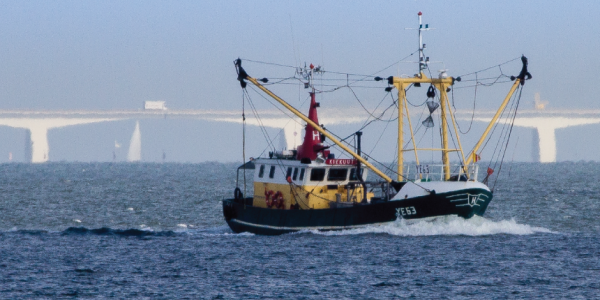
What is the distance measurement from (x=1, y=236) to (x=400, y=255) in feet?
63.7

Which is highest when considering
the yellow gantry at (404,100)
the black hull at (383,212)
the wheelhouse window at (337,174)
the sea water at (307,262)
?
the yellow gantry at (404,100)

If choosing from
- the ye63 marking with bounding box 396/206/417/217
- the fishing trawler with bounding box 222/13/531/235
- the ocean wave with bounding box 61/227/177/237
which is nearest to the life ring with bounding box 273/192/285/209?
the fishing trawler with bounding box 222/13/531/235

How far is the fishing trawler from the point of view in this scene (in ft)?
128

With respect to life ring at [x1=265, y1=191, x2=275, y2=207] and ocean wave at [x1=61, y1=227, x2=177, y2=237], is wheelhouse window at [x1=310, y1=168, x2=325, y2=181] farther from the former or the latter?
ocean wave at [x1=61, y1=227, x2=177, y2=237]

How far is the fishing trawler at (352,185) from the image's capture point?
3903 centimetres

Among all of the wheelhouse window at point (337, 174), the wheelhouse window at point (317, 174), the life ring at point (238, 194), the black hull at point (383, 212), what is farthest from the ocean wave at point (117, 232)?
the wheelhouse window at point (337, 174)

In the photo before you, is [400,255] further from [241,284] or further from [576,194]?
[576,194]

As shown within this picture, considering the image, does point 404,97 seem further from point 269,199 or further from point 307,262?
point 307,262

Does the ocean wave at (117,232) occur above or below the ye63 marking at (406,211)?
below

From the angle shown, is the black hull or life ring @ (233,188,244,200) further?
life ring @ (233,188,244,200)

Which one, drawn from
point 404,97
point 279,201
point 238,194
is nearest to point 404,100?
point 404,97

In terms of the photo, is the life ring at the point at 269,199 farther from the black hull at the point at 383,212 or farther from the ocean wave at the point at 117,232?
the ocean wave at the point at 117,232

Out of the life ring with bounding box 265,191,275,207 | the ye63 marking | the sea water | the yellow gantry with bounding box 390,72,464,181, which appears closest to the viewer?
the sea water

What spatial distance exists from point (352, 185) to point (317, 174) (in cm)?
167
